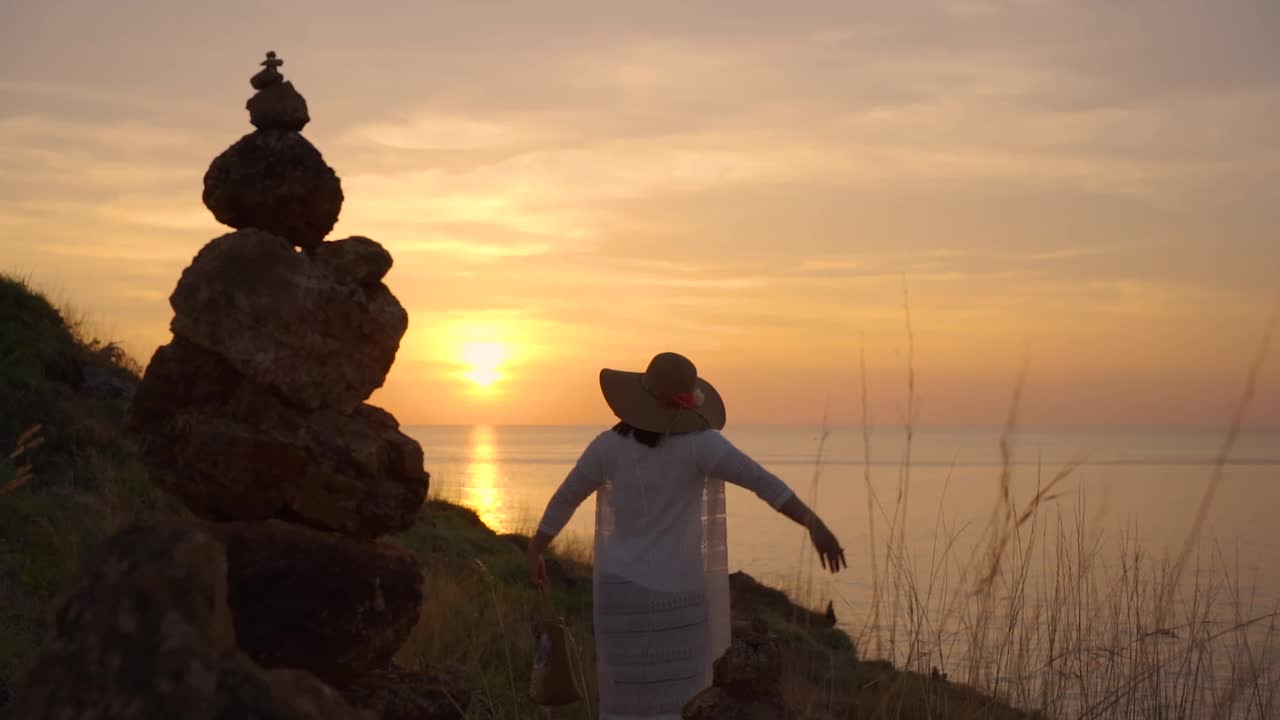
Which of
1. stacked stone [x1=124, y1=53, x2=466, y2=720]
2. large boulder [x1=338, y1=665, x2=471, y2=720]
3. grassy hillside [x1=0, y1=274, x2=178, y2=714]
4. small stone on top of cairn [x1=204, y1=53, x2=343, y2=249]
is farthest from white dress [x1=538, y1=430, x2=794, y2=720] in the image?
grassy hillside [x1=0, y1=274, x2=178, y2=714]

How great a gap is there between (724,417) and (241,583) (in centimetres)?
325

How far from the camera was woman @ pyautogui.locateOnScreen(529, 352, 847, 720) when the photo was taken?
222 inches

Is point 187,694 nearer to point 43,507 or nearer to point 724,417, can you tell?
point 724,417

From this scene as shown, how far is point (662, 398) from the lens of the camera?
5789 millimetres

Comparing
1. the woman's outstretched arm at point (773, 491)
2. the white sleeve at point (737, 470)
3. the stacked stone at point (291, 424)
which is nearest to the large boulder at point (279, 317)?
the stacked stone at point (291, 424)

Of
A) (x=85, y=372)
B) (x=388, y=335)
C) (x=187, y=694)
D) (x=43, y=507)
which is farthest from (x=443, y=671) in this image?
(x=85, y=372)

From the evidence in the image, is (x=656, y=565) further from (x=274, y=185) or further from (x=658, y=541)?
(x=274, y=185)

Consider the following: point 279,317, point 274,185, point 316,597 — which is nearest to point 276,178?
point 274,185

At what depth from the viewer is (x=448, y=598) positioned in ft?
31.2

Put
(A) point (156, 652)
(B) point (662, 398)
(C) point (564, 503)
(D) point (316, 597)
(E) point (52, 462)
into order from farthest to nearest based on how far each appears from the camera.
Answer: (E) point (52, 462) → (C) point (564, 503) → (B) point (662, 398) → (D) point (316, 597) → (A) point (156, 652)

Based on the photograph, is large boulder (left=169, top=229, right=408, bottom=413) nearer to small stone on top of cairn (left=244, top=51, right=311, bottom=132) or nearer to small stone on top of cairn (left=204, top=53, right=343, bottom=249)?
small stone on top of cairn (left=204, top=53, right=343, bottom=249)

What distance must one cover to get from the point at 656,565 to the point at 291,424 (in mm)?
2411

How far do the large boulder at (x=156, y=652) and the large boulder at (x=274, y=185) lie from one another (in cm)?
140

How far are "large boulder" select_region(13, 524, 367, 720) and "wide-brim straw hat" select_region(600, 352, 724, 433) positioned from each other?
306 cm
